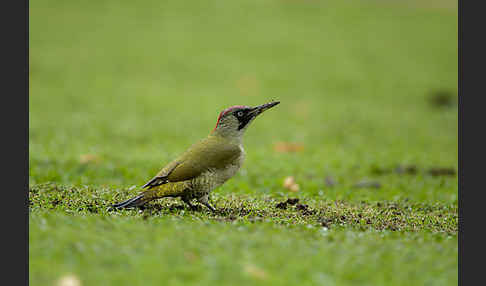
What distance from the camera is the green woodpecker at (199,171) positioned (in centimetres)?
597

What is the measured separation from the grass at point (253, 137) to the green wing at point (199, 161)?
1.45 ft

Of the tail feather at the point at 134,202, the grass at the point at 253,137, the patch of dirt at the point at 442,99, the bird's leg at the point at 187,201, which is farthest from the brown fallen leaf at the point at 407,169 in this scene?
the patch of dirt at the point at 442,99

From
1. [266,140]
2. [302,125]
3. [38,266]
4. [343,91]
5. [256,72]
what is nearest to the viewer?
[38,266]

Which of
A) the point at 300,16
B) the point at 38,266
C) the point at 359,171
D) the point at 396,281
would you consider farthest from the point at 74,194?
the point at 300,16

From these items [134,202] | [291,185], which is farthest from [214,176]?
[291,185]

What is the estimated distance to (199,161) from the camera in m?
6.09

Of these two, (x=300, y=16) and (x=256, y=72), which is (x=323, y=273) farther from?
(x=300, y=16)

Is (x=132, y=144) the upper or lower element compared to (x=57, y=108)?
lower

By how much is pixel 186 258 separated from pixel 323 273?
3.86 feet

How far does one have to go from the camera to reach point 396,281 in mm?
4176

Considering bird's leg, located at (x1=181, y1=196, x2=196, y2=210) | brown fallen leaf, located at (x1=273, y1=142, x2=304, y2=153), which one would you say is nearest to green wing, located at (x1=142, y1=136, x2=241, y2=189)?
bird's leg, located at (x1=181, y1=196, x2=196, y2=210)

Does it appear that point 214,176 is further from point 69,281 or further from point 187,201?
point 69,281

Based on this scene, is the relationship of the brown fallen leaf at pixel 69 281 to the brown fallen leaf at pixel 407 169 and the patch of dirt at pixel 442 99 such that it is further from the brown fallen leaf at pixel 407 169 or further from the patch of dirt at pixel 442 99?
the patch of dirt at pixel 442 99

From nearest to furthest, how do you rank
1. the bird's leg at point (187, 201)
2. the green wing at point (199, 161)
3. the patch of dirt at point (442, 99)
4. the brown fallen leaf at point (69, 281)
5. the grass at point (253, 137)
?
the brown fallen leaf at point (69, 281)
the grass at point (253, 137)
the green wing at point (199, 161)
the bird's leg at point (187, 201)
the patch of dirt at point (442, 99)
